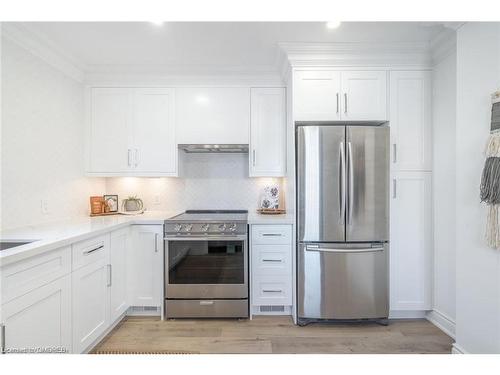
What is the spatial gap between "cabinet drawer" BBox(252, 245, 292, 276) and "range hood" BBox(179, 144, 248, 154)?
1.12 m

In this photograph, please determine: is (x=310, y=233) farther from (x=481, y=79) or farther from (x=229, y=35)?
(x=229, y=35)

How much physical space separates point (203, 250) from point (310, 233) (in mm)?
1011

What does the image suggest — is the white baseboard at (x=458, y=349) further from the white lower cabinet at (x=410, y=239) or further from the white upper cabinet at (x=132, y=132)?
the white upper cabinet at (x=132, y=132)

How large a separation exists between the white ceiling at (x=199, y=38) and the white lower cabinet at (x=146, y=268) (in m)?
1.67

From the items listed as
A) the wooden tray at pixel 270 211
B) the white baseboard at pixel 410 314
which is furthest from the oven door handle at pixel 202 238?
the white baseboard at pixel 410 314

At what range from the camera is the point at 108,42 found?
2.44m

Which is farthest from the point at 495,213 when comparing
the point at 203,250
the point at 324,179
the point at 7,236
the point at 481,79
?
the point at 7,236

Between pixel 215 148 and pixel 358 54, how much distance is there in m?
1.69

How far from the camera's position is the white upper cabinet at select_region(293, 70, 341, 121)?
254 cm

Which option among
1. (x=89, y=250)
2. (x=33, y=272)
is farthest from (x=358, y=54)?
(x=33, y=272)

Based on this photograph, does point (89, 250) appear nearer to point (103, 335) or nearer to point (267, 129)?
point (103, 335)

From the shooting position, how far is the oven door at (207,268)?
260cm

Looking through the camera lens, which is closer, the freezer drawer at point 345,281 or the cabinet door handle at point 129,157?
the freezer drawer at point 345,281

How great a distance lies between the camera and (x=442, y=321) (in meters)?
2.42
